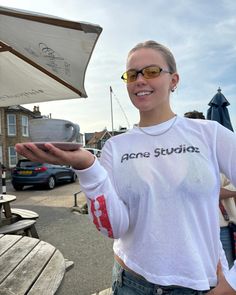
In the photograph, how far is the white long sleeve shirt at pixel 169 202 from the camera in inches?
49.5

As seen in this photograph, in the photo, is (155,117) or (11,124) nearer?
(155,117)

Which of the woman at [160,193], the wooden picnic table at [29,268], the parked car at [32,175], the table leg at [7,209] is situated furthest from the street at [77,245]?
the parked car at [32,175]

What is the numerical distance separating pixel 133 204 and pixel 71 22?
6.06ft

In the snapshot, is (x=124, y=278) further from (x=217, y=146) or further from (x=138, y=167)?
(x=217, y=146)

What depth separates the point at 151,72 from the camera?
1.40m

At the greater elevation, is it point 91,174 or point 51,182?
point 91,174

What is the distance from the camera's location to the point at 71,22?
8.69ft

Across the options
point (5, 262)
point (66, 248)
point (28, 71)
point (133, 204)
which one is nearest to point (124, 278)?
point (133, 204)

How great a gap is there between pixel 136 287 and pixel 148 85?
2.73ft

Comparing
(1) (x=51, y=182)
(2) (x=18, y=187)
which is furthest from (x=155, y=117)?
(2) (x=18, y=187)

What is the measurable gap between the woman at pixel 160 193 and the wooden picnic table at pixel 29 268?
3.50 ft

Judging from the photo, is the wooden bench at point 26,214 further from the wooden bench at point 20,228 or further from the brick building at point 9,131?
the brick building at point 9,131

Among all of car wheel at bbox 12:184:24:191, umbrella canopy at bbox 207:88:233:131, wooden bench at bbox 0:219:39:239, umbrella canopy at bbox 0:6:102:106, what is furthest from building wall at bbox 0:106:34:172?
umbrella canopy at bbox 0:6:102:106

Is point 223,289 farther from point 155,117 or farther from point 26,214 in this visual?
point 26,214
